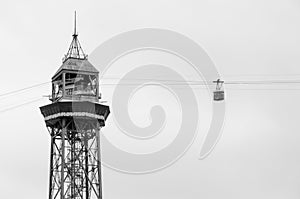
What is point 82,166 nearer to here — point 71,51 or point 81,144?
point 81,144

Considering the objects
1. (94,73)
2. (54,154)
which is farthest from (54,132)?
(94,73)

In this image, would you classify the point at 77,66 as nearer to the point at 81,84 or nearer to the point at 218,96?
the point at 81,84

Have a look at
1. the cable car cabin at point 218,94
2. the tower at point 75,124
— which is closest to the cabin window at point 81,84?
the tower at point 75,124

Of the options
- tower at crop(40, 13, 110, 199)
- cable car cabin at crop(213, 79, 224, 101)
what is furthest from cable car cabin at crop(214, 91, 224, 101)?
tower at crop(40, 13, 110, 199)

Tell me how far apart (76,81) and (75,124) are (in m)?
8.53

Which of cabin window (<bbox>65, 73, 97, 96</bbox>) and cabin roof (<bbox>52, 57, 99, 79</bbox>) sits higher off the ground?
cabin roof (<bbox>52, 57, 99, 79</bbox>)

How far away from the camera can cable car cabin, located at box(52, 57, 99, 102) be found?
461 feet

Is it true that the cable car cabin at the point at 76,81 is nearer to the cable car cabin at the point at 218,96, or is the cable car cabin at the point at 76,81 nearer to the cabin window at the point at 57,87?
the cabin window at the point at 57,87

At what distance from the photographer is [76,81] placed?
14250 cm

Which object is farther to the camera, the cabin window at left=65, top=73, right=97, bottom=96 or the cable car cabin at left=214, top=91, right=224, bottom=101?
the cabin window at left=65, top=73, right=97, bottom=96

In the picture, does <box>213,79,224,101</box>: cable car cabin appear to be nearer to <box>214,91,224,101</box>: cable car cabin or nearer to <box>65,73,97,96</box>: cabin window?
<box>214,91,224,101</box>: cable car cabin

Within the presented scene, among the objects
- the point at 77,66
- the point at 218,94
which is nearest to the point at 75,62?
the point at 77,66

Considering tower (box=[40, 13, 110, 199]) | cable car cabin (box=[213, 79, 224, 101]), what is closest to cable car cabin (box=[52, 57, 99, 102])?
tower (box=[40, 13, 110, 199])

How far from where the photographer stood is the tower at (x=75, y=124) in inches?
5458
